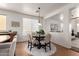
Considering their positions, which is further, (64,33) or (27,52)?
(64,33)

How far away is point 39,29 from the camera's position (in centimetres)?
225

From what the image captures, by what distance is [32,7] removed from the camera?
216 centimetres

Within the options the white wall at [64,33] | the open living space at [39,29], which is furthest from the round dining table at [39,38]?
the white wall at [64,33]

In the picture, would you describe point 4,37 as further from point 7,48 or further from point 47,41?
point 47,41

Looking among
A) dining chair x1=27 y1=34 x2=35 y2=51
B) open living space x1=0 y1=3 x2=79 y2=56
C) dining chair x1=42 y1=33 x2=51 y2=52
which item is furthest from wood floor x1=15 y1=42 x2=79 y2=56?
dining chair x1=42 y1=33 x2=51 y2=52

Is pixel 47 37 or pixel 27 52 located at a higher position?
pixel 47 37

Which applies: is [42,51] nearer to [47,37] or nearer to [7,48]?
[47,37]

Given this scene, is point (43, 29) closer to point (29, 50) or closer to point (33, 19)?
point (33, 19)

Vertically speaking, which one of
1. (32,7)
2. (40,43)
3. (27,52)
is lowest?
(27,52)

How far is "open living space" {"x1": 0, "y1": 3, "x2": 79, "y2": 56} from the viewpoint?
7.03 ft

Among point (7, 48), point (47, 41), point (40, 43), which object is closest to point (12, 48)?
point (7, 48)

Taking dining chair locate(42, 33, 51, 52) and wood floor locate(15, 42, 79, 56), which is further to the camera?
dining chair locate(42, 33, 51, 52)

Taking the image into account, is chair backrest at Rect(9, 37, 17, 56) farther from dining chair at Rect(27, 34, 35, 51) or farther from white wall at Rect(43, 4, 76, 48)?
white wall at Rect(43, 4, 76, 48)

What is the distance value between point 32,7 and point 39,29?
0.49 m
